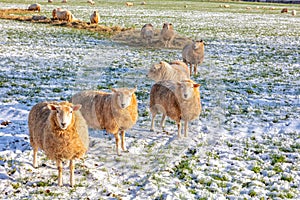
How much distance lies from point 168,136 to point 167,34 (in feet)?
36.1

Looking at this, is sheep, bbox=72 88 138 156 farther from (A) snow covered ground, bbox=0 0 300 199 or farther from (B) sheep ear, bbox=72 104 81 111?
(B) sheep ear, bbox=72 104 81 111

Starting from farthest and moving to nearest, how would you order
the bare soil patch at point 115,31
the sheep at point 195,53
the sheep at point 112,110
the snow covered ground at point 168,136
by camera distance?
1. the bare soil patch at point 115,31
2. the sheep at point 195,53
3. the sheep at point 112,110
4. the snow covered ground at point 168,136

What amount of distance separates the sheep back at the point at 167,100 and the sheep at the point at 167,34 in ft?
34.2

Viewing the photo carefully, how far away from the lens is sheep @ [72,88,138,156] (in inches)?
261

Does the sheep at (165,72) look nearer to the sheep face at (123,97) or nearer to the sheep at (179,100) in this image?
the sheep at (179,100)

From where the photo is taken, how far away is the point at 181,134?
7855 mm

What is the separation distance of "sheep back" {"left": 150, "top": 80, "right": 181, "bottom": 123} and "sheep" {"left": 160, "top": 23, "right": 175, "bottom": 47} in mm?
10434

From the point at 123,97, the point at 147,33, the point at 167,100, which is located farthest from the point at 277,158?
the point at 147,33

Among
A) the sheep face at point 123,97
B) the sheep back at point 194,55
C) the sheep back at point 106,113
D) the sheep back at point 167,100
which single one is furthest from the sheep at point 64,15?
the sheep face at point 123,97

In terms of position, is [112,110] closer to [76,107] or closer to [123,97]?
[123,97]

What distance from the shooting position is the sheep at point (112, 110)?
261 inches

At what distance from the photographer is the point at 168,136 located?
7758mm

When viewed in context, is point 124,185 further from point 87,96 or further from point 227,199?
point 87,96

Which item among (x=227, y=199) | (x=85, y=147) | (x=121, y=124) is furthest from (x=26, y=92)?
(x=227, y=199)
